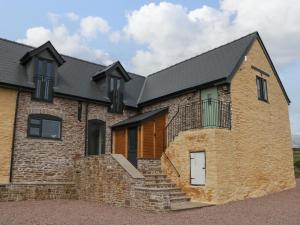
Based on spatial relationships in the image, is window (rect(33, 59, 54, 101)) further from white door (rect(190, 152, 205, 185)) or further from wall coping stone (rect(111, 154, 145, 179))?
white door (rect(190, 152, 205, 185))

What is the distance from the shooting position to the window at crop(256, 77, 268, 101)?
16.4m

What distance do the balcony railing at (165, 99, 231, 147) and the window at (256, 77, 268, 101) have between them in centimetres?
327

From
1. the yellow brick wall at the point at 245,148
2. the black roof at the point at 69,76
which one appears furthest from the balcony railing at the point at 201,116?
the black roof at the point at 69,76

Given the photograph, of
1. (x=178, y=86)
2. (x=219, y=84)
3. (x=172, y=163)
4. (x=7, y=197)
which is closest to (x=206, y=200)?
(x=172, y=163)

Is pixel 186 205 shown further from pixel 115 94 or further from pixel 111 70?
pixel 111 70

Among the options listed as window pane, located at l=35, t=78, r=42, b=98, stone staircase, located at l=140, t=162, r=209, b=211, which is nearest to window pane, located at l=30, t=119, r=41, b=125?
window pane, located at l=35, t=78, r=42, b=98

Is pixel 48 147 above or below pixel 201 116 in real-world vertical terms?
below

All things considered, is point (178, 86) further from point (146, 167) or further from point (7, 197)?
point (7, 197)

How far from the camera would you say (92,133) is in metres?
17.1

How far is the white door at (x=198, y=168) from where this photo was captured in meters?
12.8

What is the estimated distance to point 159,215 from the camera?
976 centimetres

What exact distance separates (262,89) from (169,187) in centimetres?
771

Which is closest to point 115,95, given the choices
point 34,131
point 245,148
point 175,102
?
point 175,102

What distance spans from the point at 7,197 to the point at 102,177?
4211mm
